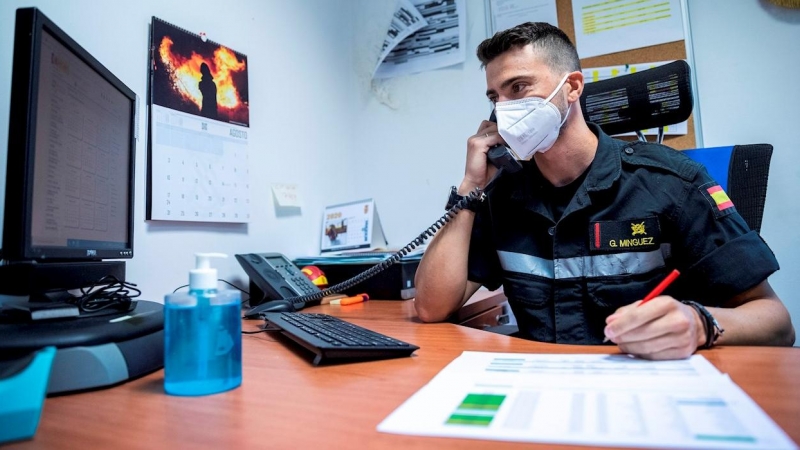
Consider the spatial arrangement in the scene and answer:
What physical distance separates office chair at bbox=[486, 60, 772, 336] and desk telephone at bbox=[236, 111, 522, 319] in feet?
0.96

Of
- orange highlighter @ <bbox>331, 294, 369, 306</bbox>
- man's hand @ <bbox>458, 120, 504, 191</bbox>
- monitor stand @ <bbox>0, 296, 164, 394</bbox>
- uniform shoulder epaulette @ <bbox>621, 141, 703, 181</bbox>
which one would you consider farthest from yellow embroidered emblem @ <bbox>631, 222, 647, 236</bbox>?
monitor stand @ <bbox>0, 296, 164, 394</bbox>

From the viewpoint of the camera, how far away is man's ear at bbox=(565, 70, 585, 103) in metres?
1.18

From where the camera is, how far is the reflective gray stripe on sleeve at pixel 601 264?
1.02 meters

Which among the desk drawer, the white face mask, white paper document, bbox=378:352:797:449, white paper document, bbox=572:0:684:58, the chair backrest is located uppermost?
white paper document, bbox=572:0:684:58

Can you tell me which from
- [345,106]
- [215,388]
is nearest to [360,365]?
[215,388]

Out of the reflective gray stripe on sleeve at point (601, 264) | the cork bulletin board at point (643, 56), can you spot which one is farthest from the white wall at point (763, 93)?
the reflective gray stripe on sleeve at point (601, 264)

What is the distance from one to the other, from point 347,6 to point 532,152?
4.56 feet

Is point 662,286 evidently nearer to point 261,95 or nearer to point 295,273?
point 295,273

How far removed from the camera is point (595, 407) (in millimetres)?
448

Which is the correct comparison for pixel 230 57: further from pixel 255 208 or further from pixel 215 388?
pixel 215 388

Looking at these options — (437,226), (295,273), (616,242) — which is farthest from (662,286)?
(295,273)

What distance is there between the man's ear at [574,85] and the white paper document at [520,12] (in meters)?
0.70

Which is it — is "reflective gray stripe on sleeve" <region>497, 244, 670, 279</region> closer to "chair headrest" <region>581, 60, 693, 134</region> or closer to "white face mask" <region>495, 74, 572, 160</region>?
"white face mask" <region>495, 74, 572, 160</region>

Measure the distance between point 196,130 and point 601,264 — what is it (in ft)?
3.52
